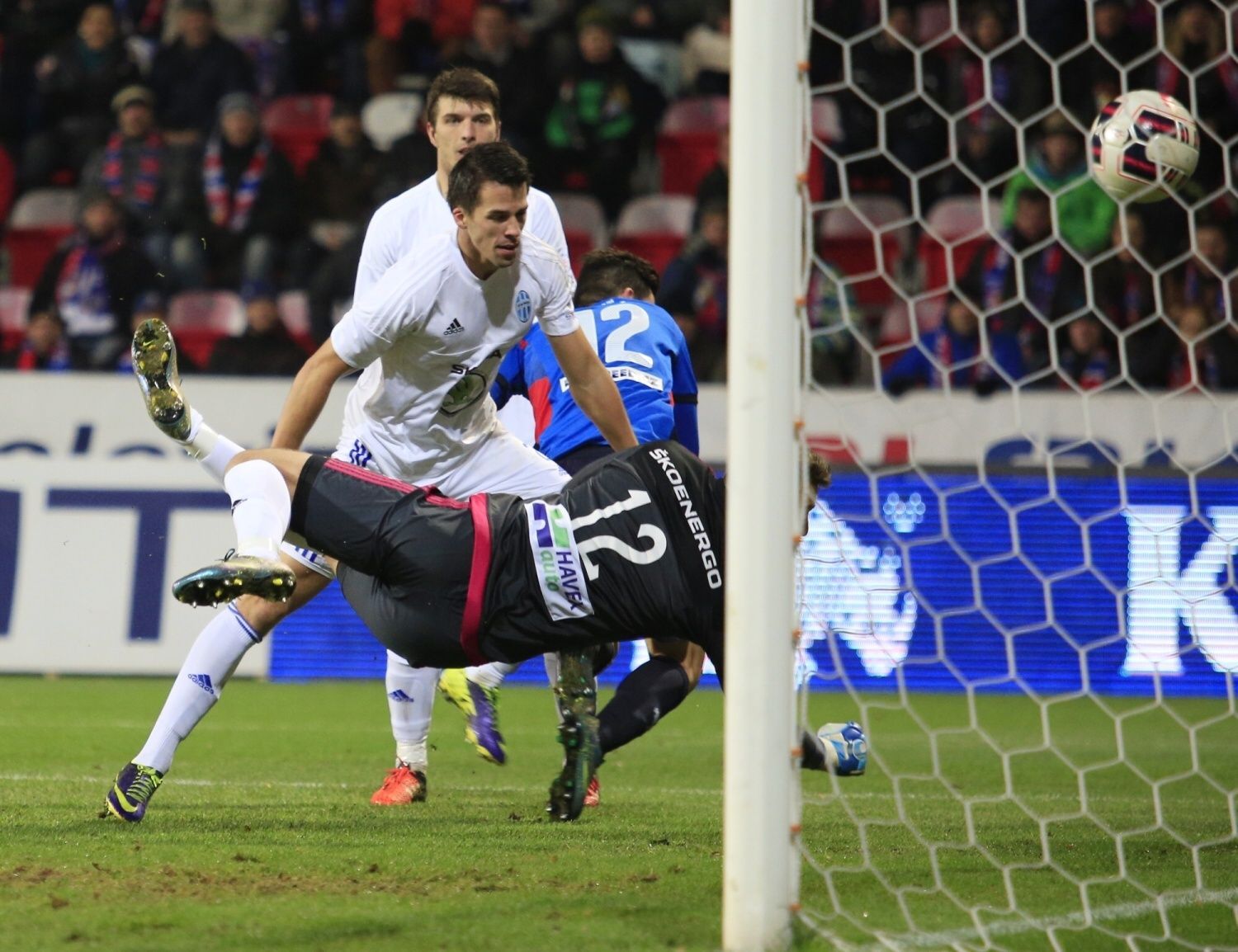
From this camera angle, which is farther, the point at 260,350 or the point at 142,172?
the point at 142,172

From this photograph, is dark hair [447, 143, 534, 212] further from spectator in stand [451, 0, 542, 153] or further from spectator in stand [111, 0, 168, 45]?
spectator in stand [111, 0, 168, 45]

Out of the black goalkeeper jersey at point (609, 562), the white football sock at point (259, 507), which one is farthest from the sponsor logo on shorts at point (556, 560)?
the white football sock at point (259, 507)

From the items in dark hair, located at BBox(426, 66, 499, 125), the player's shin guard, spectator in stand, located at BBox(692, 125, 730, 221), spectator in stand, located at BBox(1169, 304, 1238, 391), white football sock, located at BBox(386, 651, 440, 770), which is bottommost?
white football sock, located at BBox(386, 651, 440, 770)

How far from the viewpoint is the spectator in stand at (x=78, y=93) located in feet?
41.7

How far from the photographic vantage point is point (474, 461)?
203 inches

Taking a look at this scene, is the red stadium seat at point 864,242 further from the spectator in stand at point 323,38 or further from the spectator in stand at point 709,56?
the spectator in stand at point 323,38

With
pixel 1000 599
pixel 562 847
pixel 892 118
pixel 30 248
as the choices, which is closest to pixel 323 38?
pixel 30 248

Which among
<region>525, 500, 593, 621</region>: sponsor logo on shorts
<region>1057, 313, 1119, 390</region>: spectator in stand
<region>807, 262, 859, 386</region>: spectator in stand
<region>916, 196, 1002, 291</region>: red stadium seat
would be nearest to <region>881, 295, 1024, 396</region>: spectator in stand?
<region>1057, 313, 1119, 390</region>: spectator in stand

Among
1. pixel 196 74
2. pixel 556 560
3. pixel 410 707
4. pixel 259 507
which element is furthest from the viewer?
pixel 196 74

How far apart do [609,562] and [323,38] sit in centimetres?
1048

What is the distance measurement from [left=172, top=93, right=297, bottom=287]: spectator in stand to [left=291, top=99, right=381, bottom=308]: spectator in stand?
19 cm

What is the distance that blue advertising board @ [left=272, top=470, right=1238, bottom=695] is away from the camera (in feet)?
28.1

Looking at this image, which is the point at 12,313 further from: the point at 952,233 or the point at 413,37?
the point at 952,233

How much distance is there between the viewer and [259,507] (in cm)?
391
